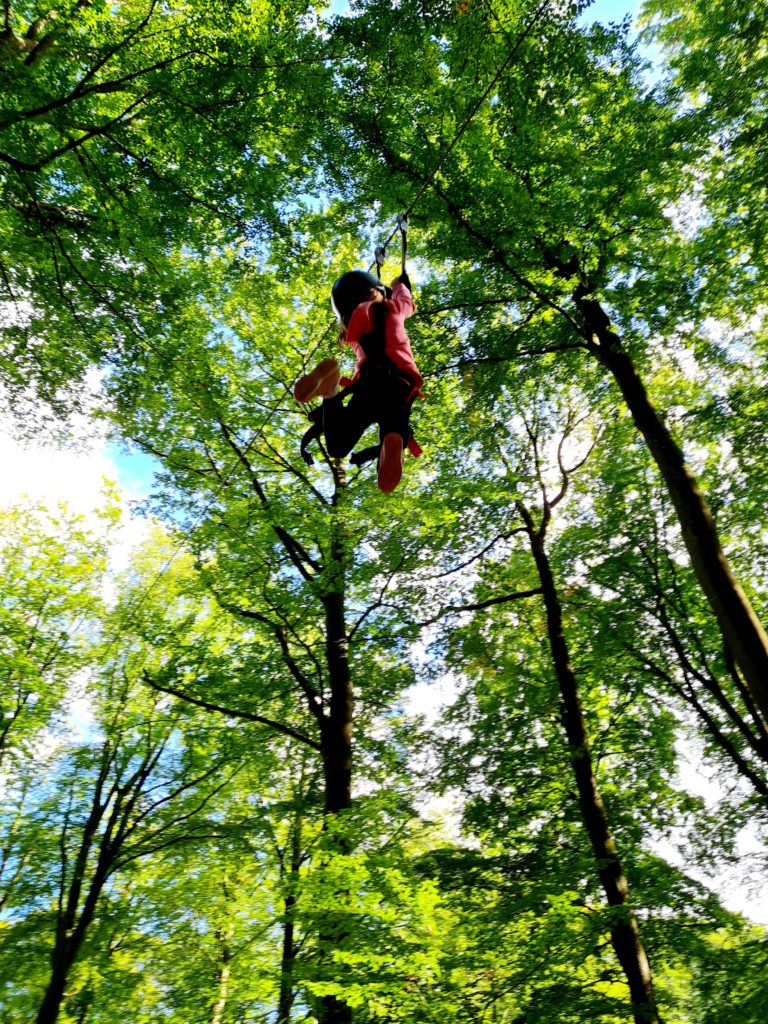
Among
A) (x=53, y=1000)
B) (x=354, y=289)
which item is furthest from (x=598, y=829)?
(x=53, y=1000)

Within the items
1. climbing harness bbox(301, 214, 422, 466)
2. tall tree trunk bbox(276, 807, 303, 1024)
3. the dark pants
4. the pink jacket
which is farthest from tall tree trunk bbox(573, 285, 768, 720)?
tall tree trunk bbox(276, 807, 303, 1024)

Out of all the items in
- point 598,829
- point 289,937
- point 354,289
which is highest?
point 354,289

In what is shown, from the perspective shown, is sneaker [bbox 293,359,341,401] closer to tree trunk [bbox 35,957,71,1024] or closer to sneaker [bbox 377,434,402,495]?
sneaker [bbox 377,434,402,495]

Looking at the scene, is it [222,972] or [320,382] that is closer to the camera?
[320,382]

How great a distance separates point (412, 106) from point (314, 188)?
1499mm

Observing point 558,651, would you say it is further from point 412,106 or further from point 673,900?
point 412,106

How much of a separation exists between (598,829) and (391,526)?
4.91 metres

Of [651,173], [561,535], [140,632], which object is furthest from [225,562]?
[651,173]

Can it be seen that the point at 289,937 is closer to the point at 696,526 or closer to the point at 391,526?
the point at 391,526

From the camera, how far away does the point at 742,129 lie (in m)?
6.74

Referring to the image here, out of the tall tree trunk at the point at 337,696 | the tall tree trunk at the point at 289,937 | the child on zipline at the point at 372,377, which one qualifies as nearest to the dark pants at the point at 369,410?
the child on zipline at the point at 372,377

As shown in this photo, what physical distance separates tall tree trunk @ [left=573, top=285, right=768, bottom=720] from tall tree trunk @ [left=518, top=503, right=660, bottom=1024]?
317 cm

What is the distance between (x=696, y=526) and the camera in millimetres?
5336

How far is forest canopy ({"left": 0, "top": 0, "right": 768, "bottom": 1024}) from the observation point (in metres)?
6.19
